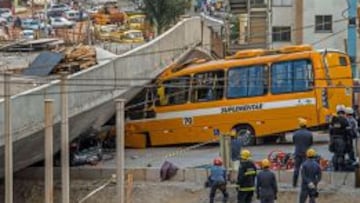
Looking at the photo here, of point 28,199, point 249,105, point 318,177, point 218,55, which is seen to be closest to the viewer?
point 318,177

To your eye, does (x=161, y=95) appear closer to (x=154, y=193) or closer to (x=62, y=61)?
(x=62, y=61)

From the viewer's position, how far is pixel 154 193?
23.6m

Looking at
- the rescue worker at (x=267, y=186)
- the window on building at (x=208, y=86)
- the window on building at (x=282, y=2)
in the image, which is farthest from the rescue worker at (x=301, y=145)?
the window on building at (x=282, y=2)

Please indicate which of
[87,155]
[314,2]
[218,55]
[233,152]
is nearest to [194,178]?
[233,152]

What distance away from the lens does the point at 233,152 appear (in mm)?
23453

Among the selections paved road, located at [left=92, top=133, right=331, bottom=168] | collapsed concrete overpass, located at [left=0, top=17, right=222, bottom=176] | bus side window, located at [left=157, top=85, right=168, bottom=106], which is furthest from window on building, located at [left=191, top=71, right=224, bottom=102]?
paved road, located at [left=92, top=133, right=331, bottom=168]

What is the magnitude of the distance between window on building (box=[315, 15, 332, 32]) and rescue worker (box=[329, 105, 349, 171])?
2654 cm

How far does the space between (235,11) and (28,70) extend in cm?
2739

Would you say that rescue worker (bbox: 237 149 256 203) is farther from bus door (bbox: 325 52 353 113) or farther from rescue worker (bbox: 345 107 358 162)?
bus door (bbox: 325 52 353 113)

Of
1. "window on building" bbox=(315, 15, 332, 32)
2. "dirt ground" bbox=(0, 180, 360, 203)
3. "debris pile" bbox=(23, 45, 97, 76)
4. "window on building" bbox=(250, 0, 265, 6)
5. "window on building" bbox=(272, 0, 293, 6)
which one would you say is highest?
"window on building" bbox=(250, 0, 265, 6)

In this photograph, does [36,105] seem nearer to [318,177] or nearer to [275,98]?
[318,177]

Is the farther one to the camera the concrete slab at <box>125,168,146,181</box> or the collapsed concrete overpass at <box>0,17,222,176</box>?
the concrete slab at <box>125,168,146,181</box>

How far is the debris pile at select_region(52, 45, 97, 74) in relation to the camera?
26.0m

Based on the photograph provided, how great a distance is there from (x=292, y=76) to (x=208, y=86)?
2.65 m
